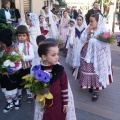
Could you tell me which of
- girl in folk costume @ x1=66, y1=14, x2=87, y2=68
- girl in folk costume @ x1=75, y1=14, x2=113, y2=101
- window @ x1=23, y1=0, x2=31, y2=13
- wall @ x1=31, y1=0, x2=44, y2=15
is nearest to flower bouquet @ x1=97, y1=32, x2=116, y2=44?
girl in folk costume @ x1=75, y1=14, x2=113, y2=101

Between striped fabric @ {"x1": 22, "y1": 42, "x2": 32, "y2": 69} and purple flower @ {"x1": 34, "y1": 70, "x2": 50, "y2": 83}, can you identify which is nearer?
purple flower @ {"x1": 34, "y1": 70, "x2": 50, "y2": 83}

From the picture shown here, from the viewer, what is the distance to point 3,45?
3.67 metres

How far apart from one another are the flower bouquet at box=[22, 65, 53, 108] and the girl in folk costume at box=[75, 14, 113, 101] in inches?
77.5

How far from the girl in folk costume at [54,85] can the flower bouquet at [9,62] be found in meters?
0.92

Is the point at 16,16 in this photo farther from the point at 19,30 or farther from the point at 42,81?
the point at 42,81

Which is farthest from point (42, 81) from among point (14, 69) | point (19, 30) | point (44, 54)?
point (19, 30)

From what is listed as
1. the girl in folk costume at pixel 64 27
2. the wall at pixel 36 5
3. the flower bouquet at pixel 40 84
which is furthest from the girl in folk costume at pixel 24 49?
the wall at pixel 36 5

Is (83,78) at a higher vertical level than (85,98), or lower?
higher

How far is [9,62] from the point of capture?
3.34m

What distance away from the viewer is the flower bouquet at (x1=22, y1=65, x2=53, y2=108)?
7.44ft

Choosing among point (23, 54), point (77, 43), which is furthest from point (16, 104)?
point (77, 43)

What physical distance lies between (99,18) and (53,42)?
6.05 ft

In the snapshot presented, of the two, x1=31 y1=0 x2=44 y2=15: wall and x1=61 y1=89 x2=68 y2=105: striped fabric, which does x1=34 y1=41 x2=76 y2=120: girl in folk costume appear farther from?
x1=31 y1=0 x2=44 y2=15: wall

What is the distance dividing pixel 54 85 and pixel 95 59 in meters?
1.82
